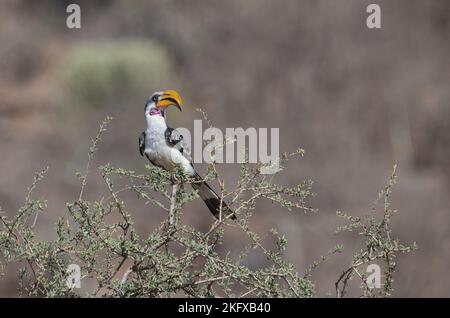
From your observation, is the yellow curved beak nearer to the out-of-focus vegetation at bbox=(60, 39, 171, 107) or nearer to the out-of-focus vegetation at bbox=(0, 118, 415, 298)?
the out-of-focus vegetation at bbox=(0, 118, 415, 298)

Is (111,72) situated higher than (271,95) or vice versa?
(111,72)

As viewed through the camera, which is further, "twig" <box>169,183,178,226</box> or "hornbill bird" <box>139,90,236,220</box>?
"hornbill bird" <box>139,90,236,220</box>

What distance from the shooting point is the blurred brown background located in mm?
15398

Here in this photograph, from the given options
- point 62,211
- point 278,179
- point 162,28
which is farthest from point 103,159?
point 162,28

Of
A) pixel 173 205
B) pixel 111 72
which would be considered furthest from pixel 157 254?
pixel 111 72

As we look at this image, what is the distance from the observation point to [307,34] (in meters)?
20.6

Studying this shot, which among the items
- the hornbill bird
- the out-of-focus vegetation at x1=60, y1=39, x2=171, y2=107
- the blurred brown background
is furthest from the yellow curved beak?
the out-of-focus vegetation at x1=60, y1=39, x2=171, y2=107

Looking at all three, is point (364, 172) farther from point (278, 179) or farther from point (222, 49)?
point (222, 49)

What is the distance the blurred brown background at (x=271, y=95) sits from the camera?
15.4 m

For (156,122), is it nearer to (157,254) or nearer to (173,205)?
(173,205)

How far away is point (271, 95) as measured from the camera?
18.9m
